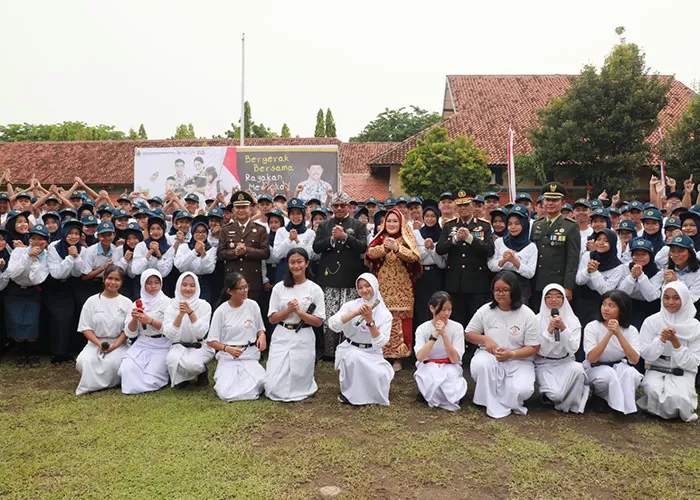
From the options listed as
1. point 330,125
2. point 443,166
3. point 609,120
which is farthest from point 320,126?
point 609,120

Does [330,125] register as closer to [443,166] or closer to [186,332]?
[443,166]

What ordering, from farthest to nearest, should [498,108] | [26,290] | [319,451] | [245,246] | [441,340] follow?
[498,108]
[245,246]
[26,290]
[441,340]
[319,451]

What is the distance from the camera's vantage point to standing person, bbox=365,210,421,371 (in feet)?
20.8

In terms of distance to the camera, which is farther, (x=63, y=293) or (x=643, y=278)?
(x=63, y=293)

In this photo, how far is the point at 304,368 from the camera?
18.2 ft

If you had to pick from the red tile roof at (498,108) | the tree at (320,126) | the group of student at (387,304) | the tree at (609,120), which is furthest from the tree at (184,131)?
the group of student at (387,304)

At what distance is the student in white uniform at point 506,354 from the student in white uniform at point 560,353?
0.36ft

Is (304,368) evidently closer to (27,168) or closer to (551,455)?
(551,455)

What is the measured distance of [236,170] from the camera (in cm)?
1559

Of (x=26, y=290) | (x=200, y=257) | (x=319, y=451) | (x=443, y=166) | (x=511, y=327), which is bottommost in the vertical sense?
(x=319, y=451)

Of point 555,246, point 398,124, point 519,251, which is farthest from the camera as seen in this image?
point 398,124

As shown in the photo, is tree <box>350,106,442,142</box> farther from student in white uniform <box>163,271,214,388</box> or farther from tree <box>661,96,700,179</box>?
student in white uniform <box>163,271,214,388</box>

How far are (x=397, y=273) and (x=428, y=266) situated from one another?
1.91 ft

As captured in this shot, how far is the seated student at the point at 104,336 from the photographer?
18.5ft
